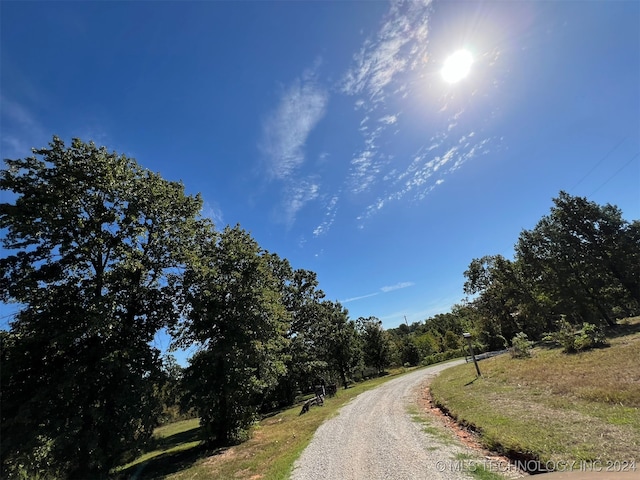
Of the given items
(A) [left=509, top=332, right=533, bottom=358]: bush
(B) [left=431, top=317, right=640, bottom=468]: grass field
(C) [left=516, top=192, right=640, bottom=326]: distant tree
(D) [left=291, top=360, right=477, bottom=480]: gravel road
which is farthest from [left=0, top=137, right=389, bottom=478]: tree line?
(C) [left=516, top=192, right=640, bottom=326]: distant tree

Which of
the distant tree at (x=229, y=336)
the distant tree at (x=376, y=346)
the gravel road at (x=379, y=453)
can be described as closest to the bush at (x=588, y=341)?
the gravel road at (x=379, y=453)

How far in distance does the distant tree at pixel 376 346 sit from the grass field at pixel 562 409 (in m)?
40.6

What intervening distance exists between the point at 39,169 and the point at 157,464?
16.7 metres

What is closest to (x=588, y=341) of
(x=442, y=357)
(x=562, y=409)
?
(x=562, y=409)

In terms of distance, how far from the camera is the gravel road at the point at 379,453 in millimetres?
7379

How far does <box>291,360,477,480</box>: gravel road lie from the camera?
738 cm

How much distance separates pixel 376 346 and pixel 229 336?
45052mm

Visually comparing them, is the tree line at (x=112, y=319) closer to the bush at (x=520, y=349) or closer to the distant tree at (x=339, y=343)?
the bush at (x=520, y=349)

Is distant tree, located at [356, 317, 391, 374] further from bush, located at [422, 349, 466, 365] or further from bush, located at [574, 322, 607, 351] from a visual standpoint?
bush, located at [574, 322, 607, 351]

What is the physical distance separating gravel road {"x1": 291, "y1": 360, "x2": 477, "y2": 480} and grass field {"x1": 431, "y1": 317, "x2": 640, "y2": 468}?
1.64 meters

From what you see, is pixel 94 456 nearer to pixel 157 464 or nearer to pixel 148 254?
pixel 157 464

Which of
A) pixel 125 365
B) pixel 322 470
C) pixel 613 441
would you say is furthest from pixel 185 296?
pixel 613 441

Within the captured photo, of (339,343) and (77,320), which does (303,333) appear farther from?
(77,320)

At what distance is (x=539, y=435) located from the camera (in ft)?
24.4
